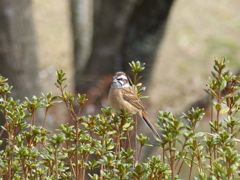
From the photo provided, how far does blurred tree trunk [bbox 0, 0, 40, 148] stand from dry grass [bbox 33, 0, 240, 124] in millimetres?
6139

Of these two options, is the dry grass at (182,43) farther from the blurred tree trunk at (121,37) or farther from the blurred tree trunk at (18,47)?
the blurred tree trunk at (18,47)

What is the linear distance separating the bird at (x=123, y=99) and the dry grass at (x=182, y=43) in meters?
7.41

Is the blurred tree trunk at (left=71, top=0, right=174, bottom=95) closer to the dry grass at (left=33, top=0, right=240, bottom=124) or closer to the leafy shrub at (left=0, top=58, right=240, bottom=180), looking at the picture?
the leafy shrub at (left=0, top=58, right=240, bottom=180)

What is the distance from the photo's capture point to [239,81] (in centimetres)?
284

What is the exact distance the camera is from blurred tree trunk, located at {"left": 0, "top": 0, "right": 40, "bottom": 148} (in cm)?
612

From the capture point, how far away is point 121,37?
25.0 feet

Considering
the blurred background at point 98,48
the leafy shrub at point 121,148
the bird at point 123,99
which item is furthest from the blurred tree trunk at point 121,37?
the leafy shrub at point 121,148

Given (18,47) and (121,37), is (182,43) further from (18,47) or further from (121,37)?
(18,47)

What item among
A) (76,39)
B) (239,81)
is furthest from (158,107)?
(239,81)

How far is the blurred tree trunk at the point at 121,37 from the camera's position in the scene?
6.63 metres

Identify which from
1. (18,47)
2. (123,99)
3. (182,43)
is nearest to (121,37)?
(18,47)

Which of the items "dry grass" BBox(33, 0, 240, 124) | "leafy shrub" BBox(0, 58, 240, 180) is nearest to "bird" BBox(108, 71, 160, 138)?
"leafy shrub" BBox(0, 58, 240, 180)

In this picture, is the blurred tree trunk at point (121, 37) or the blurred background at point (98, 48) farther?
the blurred tree trunk at point (121, 37)

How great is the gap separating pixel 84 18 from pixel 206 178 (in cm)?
854
